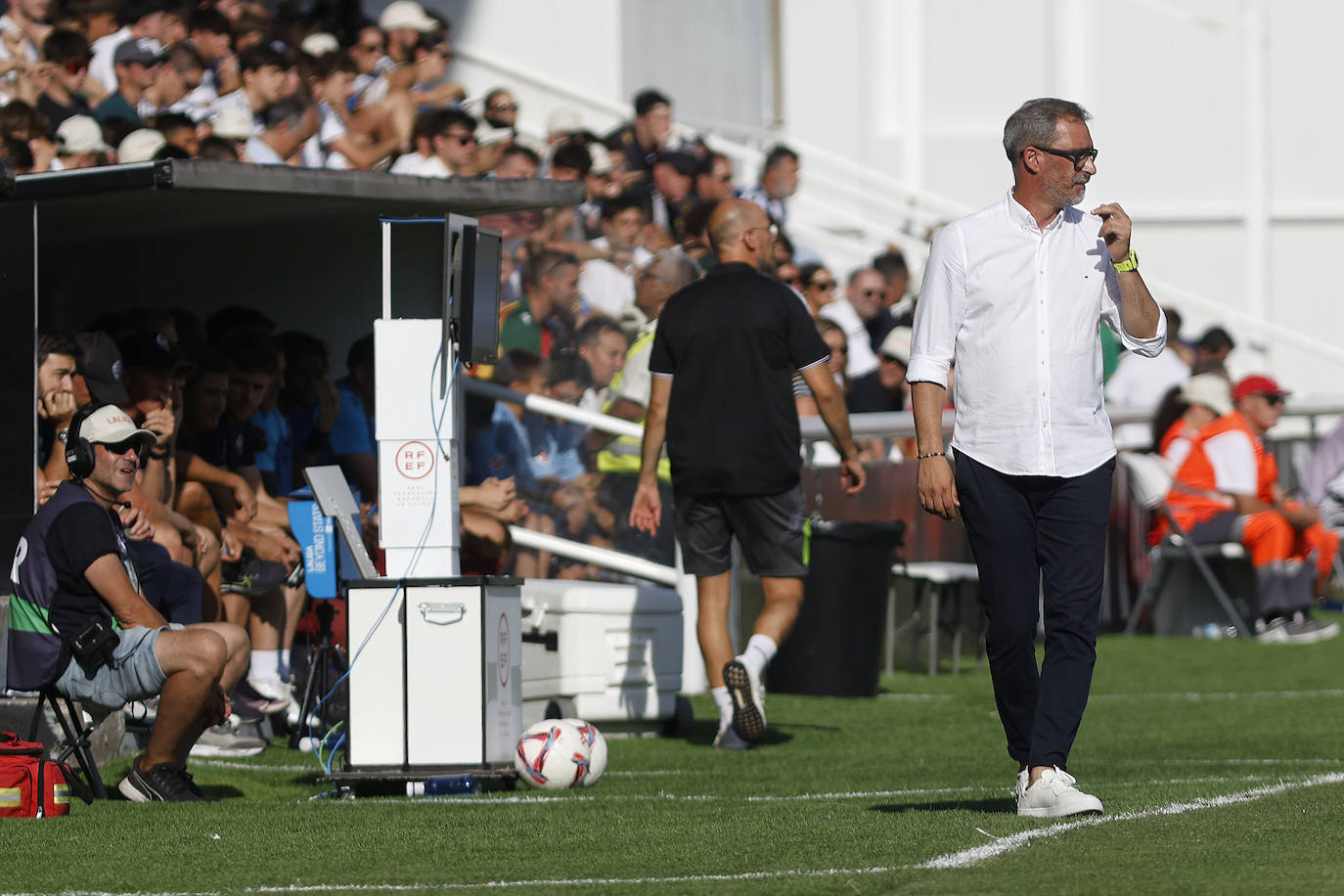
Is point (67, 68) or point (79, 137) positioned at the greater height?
point (67, 68)

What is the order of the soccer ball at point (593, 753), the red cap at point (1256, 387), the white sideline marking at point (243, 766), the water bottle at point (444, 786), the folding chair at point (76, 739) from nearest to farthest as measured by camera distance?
the folding chair at point (76, 739), the water bottle at point (444, 786), the soccer ball at point (593, 753), the white sideline marking at point (243, 766), the red cap at point (1256, 387)

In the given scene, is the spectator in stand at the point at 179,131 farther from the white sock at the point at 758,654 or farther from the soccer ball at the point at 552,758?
A: the soccer ball at the point at 552,758

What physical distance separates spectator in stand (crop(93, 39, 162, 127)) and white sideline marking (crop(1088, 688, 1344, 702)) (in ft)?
21.1

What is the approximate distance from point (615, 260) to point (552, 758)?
22.8 ft

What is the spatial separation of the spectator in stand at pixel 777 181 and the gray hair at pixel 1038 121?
11129mm

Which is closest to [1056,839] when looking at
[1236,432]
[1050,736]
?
[1050,736]

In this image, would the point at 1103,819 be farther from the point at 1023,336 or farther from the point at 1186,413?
the point at 1186,413

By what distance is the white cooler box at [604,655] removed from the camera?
34.5 ft

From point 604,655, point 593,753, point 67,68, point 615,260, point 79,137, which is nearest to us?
point 593,753

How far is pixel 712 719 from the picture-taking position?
1202cm

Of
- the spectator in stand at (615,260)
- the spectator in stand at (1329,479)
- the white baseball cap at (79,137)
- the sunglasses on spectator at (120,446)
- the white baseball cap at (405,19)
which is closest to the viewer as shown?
the sunglasses on spectator at (120,446)

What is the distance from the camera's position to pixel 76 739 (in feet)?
27.3

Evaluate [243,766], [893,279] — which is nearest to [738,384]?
[243,766]

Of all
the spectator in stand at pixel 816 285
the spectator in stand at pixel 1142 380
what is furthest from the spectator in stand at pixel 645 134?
the spectator in stand at pixel 1142 380
